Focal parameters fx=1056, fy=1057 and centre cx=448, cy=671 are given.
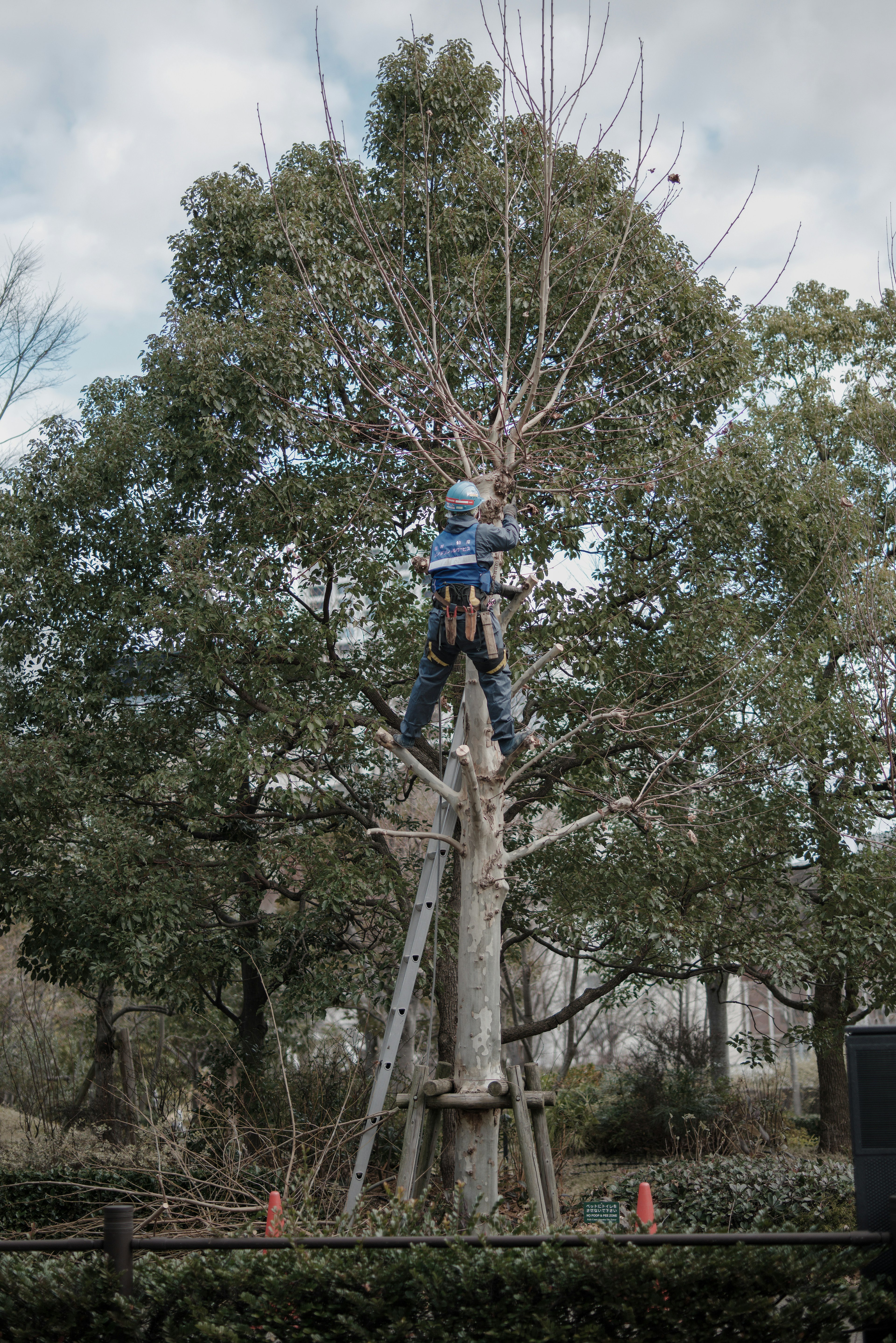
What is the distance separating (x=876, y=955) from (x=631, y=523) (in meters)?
4.60

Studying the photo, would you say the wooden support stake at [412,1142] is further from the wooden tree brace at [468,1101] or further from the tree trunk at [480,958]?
the tree trunk at [480,958]

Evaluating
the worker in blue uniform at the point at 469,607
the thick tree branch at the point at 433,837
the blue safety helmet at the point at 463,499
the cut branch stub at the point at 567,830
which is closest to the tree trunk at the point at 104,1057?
the thick tree branch at the point at 433,837

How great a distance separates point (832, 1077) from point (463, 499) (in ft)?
34.2

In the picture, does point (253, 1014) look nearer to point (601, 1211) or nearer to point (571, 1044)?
point (601, 1211)

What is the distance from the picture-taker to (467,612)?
6.02 m

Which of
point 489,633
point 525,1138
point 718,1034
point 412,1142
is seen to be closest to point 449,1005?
point 412,1142

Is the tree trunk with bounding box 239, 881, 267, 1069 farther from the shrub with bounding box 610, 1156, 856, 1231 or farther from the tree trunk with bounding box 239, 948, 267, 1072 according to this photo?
the shrub with bounding box 610, 1156, 856, 1231

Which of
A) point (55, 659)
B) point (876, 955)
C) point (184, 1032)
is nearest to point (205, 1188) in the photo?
point (55, 659)

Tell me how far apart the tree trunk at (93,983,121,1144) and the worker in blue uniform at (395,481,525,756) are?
8673 mm

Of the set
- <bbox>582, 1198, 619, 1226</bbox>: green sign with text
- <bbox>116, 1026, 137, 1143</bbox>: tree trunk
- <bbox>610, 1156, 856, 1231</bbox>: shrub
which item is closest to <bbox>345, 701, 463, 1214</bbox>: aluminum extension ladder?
<bbox>582, 1198, 619, 1226</bbox>: green sign with text

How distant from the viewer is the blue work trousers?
608 cm

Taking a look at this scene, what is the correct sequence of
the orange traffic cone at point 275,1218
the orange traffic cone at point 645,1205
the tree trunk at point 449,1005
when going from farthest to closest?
the tree trunk at point 449,1005, the orange traffic cone at point 645,1205, the orange traffic cone at point 275,1218

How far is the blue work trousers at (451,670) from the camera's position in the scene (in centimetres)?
608

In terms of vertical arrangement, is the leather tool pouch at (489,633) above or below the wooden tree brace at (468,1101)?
above
